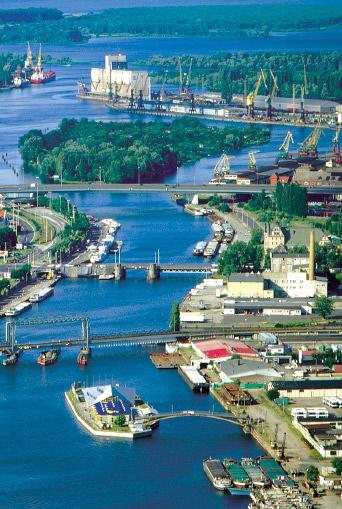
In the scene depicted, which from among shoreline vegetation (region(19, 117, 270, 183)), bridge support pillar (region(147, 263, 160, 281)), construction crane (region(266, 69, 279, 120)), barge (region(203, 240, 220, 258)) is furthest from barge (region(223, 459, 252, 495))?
construction crane (region(266, 69, 279, 120))

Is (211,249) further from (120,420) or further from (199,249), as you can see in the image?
(120,420)

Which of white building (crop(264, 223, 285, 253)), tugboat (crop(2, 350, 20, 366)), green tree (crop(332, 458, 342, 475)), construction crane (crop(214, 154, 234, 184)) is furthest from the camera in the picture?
construction crane (crop(214, 154, 234, 184))

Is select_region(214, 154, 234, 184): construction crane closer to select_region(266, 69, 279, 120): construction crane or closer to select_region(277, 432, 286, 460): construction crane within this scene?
select_region(266, 69, 279, 120): construction crane

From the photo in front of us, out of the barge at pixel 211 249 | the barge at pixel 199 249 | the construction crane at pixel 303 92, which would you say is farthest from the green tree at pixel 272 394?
the construction crane at pixel 303 92

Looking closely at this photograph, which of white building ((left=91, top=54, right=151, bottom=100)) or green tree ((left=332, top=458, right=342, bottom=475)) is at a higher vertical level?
white building ((left=91, top=54, right=151, bottom=100))

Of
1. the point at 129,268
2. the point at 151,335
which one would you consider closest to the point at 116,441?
the point at 151,335

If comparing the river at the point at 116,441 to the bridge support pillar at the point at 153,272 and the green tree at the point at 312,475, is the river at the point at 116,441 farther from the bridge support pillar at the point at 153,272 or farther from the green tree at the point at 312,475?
the green tree at the point at 312,475
